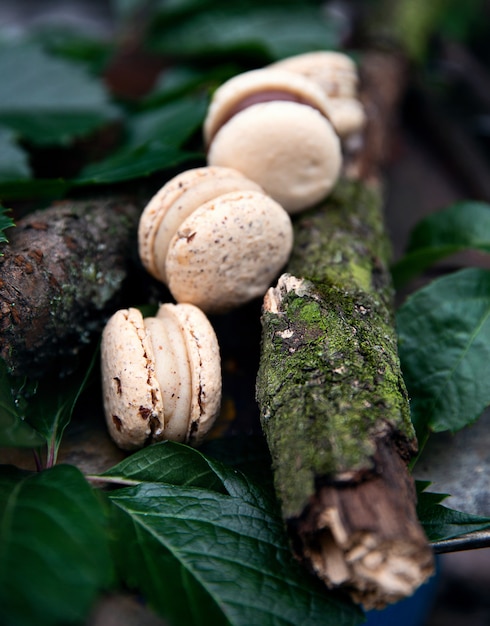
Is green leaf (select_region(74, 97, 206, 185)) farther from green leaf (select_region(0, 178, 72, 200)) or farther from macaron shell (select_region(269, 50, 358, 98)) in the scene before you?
macaron shell (select_region(269, 50, 358, 98))

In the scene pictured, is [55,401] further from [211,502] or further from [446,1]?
[446,1]

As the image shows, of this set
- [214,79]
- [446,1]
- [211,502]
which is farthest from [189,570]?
[446,1]

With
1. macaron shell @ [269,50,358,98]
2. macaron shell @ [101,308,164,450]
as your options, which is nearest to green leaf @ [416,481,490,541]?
macaron shell @ [101,308,164,450]

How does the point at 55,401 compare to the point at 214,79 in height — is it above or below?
below

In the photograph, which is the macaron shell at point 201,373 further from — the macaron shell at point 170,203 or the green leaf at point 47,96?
the green leaf at point 47,96

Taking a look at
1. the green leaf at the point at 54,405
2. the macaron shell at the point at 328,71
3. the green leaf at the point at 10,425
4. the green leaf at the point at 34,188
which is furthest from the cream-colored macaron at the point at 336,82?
the green leaf at the point at 10,425
